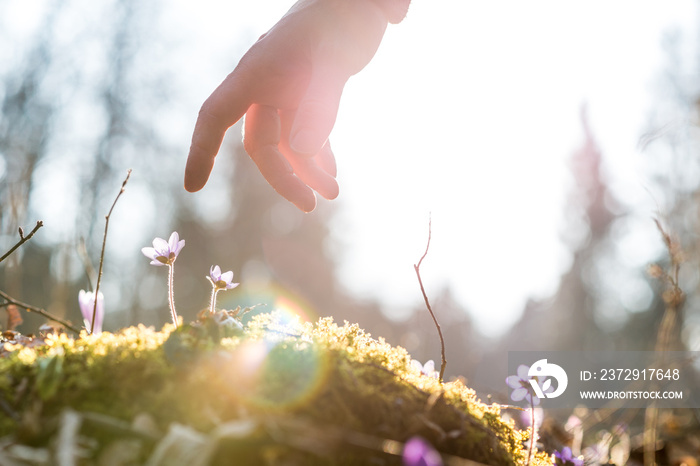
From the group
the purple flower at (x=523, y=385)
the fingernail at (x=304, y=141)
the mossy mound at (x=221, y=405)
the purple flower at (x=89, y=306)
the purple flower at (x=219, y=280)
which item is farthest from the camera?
the fingernail at (x=304, y=141)

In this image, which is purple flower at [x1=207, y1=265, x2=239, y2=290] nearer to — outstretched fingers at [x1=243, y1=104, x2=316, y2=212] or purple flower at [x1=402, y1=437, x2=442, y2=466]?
outstretched fingers at [x1=243, y1=104, x2=316, y2=212]

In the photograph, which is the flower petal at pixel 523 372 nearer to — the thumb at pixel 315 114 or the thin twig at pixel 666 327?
the thin twig at pixel 666 327

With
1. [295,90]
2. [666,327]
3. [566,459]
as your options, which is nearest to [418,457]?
[566,459]

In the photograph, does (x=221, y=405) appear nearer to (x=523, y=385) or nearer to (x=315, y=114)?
(x=523, y=385)

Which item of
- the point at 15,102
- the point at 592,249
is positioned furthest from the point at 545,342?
the point at 15,102

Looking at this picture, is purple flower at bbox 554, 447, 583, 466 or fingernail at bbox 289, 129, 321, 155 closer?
purple flower at bbox 554, 447, 583, 466

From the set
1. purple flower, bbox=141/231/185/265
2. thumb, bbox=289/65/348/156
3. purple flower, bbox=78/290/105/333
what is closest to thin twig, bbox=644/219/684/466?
thumb, bbox=289/65/348/156

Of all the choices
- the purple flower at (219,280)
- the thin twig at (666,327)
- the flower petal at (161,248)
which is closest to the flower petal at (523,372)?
the thin twig at (666,327)

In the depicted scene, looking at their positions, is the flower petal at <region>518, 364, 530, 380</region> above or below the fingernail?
below
